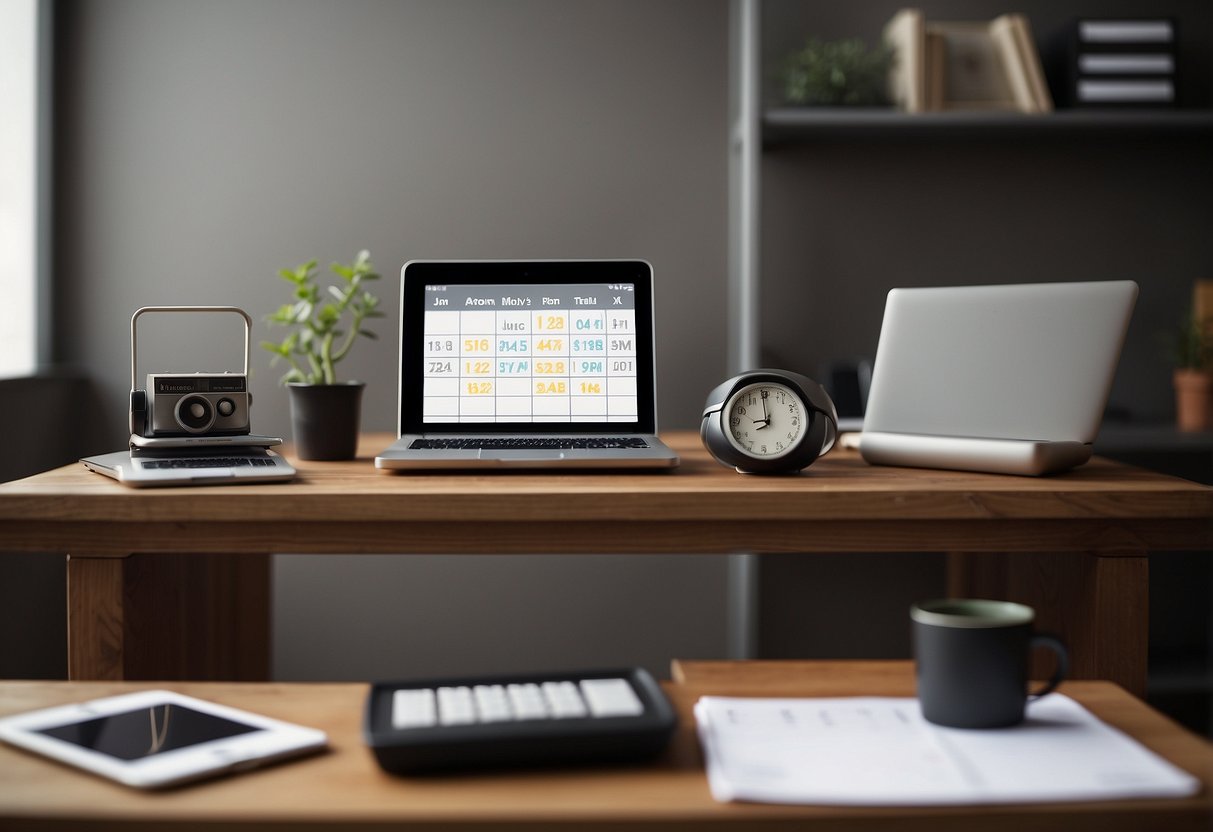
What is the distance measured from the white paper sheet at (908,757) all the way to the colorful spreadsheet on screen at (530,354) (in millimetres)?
1001

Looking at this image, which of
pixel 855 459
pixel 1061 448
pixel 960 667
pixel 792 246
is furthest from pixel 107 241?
pixel 960 667

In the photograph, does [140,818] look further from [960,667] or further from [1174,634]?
[1174,634]

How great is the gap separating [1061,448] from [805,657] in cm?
102

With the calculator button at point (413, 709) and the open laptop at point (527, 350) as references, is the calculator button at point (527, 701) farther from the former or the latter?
the open laptop at point (527, 350)

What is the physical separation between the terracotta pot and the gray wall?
3.12ft

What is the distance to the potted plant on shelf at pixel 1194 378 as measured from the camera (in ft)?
6.99

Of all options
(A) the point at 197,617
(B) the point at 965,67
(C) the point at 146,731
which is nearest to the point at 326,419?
(A) the point at 197,617

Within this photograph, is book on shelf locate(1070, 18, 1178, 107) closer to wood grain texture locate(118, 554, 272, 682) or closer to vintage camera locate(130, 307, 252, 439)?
vintage camera locate(130, 307, 252, 439)

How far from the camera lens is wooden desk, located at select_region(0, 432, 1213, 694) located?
1.33 metres

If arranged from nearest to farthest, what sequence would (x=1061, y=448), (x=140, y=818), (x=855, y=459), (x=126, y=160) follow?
(x=140, y=818)
(x=1061, y=448)
(x=855, y=459)
(x=126, y=160)

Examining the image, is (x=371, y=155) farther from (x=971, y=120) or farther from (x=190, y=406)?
(x=971, y=120)

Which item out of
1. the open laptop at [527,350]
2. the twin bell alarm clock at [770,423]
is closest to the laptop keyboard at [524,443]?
the open laptop at [527,350]

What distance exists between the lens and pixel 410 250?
227 centimetres

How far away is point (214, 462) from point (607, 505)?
56 cm
